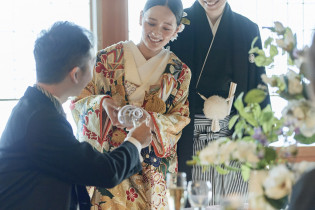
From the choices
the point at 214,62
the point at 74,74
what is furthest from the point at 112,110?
the point at 214,62

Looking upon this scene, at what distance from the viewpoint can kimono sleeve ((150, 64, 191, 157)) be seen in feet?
7.84

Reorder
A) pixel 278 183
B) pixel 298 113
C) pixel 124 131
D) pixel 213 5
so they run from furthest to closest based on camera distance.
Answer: pixel 213 5 < pixel 124 131 < pixel 298 113 < pixel 278 183

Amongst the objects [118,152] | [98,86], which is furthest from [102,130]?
[118,152]

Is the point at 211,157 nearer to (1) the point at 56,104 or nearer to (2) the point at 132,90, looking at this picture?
(1) the point at 56,104

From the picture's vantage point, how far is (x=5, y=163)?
1777 mm

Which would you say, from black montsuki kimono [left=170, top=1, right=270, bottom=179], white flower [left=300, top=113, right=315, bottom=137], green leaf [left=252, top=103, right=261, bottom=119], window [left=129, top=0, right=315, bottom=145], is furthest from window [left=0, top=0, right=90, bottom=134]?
white flower [left=300, top=113, right=315, bottom=137]

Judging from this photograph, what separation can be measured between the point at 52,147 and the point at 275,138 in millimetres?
689

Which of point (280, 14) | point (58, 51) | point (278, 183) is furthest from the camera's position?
point (280, 14)

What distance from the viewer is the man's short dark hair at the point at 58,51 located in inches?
72.1

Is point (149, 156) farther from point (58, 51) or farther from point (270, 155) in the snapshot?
point (270, 155)

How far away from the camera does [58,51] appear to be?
5.99ft

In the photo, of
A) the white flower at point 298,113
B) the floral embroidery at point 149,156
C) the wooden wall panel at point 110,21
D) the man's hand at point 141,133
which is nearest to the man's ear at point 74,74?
the man's hand at point 141,133

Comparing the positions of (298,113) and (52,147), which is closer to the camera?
(298,113)

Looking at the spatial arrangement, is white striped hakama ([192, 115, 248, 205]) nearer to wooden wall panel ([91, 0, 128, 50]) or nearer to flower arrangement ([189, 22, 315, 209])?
wooden wall panel ([91, 0, 128, 50])
